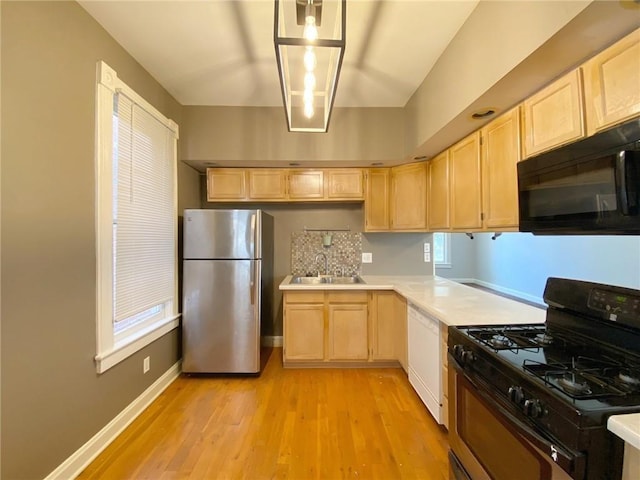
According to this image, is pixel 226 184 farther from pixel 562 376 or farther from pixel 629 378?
pixel 629 378

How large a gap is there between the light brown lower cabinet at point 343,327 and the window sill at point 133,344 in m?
1.13

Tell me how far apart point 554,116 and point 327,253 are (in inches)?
103

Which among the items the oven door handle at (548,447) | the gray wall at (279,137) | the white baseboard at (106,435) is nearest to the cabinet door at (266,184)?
the gray wall at (279,137)

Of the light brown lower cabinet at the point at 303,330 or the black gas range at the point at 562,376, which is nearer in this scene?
the black gas range at the point at 562,376

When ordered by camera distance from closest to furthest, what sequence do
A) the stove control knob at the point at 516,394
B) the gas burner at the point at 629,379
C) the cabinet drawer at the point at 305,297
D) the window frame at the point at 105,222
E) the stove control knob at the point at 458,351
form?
the gas burner at the point at 629,379
the stove control knob at the point at 516,394
the stove control knob at the point at 458,351
the window frame at the point at 105,222
the cabinet drawer at the point at 305,297

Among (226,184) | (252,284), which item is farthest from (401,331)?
(226,184)

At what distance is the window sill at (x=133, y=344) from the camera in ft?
6.19

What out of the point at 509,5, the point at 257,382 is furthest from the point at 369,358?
the point at 509,5

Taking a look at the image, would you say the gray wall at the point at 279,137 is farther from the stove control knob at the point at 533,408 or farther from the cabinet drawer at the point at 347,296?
the stove control knob at the point at 533,408

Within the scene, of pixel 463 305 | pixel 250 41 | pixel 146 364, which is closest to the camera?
pixel 250 41

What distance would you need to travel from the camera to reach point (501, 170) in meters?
1.89

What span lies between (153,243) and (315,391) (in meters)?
1.94

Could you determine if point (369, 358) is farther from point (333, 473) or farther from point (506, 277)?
point (506, 277)

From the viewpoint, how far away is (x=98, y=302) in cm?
185
